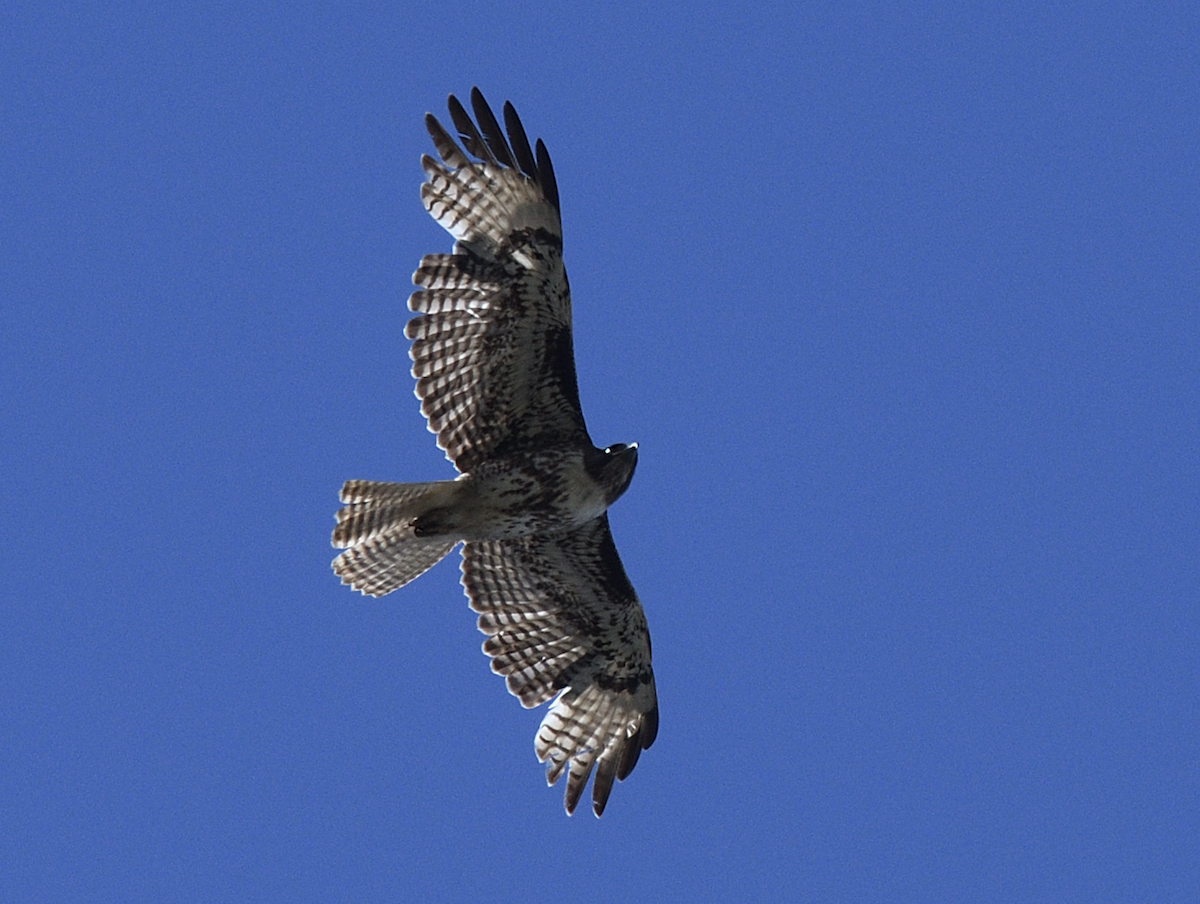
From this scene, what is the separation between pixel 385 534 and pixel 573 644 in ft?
6.15

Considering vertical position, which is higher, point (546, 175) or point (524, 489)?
point (546, 175)

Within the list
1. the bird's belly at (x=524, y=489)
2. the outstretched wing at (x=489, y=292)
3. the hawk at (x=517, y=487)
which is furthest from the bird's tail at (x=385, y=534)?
the outstretched wing at (x=489, y=292)

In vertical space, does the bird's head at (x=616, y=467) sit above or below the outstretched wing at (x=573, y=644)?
above

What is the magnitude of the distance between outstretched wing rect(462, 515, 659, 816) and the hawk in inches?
0.4

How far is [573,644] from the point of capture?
1324cm

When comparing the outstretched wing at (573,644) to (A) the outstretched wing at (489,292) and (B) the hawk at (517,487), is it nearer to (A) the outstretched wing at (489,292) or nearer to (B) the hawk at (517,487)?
(B) the hawk at (517,487)

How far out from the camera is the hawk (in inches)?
457

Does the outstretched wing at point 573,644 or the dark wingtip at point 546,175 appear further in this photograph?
the outstretched wing at point 573,644

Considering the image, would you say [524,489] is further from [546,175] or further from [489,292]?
[546,175]

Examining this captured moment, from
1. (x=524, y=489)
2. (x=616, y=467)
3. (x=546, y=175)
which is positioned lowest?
(x=524, y=489)

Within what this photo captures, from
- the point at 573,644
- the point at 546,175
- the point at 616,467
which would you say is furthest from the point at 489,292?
the point at 573,644

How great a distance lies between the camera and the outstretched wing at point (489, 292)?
38.1 feet

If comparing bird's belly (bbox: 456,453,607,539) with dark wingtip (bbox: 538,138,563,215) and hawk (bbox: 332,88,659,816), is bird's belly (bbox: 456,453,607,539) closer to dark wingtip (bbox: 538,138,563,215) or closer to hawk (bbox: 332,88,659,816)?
hawk (bbox: 332,88,659,816)

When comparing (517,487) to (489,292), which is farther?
(517,487)
